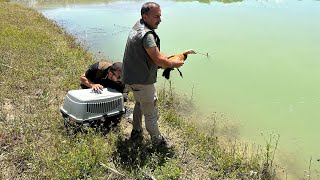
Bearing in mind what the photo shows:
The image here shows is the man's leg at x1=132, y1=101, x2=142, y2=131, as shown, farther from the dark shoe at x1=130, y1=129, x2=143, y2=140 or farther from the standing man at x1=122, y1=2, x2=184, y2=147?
the standing man at x1=122, y1=2, x2=184, y2=147

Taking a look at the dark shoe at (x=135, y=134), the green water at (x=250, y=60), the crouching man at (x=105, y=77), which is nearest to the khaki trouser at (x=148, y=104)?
the dark shoe at (x=135, y=134)

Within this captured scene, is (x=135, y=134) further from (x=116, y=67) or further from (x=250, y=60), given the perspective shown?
(x=250, y=60)

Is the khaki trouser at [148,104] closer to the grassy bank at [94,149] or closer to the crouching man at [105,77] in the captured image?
the grassy bank at [94,149]

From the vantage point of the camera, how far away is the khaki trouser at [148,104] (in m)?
4.57

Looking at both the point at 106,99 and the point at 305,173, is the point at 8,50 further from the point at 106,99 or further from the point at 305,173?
the point at 305,173

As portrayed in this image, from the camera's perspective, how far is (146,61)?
4402mm

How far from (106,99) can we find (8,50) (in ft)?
16.5

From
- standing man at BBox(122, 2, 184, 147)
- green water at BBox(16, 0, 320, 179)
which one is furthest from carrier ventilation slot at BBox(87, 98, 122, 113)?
Answer: green water at BBox(16, 0, 320, 179)

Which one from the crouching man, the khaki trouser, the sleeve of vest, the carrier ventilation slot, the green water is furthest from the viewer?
the green water

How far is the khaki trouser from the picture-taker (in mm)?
4574

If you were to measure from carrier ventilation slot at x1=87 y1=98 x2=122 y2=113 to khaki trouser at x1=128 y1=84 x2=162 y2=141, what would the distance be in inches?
10.9

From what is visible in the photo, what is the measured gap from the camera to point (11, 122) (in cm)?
520

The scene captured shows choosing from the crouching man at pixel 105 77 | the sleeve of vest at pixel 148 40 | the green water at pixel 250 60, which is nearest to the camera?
the sleeve of vest at pixel 148 40

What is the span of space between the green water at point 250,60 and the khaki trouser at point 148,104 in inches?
84.1
